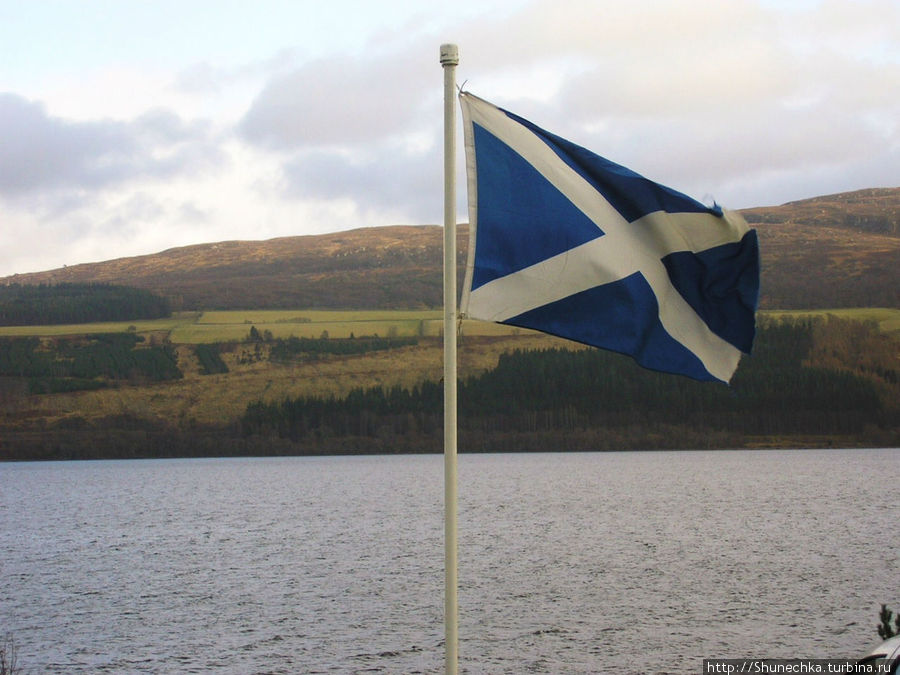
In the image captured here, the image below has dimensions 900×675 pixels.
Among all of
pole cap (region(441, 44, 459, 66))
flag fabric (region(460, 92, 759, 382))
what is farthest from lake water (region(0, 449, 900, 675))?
pole cap (region(441, 44, 459, 66))

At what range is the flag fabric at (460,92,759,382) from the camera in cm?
1059

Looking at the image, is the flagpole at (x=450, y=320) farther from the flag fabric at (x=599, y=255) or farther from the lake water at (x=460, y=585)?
the lake water at (x=460, y=585)

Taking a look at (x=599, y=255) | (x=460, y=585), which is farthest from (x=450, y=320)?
(x=460, y=585)

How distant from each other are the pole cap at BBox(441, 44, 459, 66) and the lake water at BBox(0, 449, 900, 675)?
25868 mm

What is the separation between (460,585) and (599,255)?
4252 cm

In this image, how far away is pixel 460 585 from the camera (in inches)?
2025

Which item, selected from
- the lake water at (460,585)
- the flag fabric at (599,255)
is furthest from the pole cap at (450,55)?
the lake water at (460,585)

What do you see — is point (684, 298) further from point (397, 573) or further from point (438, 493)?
point (438, 493)

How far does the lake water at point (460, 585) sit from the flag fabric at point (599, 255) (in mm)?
23342

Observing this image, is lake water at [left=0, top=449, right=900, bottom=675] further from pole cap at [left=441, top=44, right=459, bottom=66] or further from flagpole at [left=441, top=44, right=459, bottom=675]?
pole cap at [left=441, top=44, right=459, bottom=66]

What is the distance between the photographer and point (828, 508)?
104 m

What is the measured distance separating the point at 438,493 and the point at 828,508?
56455 mm

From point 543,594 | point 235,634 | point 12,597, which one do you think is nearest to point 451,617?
point 235,634

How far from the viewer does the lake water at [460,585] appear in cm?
3591
